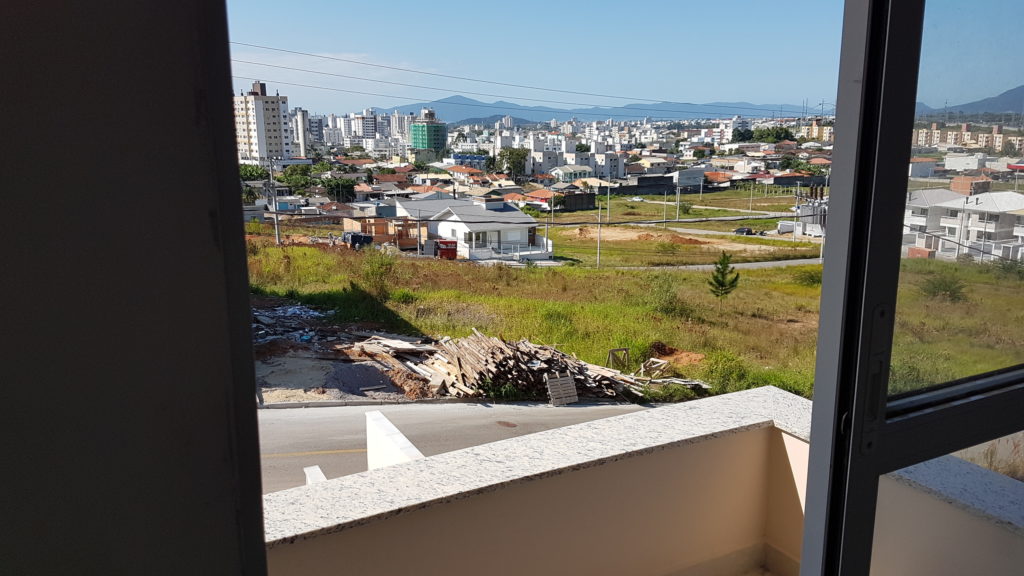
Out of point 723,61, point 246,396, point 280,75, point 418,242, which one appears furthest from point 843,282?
point 723,61

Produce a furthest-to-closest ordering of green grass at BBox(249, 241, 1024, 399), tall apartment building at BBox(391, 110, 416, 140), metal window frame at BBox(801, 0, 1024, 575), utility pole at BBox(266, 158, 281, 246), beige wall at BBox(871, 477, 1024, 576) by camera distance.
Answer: tall apartment building at BBox(391, 110, 416, 140)
utility pole at BBox(266, 158, 281, 246)
green grass at BBox(249, 241, 1024, 399)
beige wall at BBox(871, 477, 1024, 576)
metal window frame at BBox(801, 0, 1024, 575)

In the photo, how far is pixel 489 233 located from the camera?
53.4 ft

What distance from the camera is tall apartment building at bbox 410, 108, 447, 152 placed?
97.9 ft

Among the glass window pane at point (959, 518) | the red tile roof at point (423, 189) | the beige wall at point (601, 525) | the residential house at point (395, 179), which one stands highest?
the glass window pane at point (959, 518)

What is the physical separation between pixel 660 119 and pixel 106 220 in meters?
45.4

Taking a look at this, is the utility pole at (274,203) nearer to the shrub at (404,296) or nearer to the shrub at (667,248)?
the shrub at (404,296)

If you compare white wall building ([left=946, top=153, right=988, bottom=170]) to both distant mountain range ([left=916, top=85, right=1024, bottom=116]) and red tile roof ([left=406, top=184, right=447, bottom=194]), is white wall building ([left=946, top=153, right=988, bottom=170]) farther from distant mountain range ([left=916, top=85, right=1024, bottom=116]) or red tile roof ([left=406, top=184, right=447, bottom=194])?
red tile roof ([left=406, top=184, right=447, bottom=194])

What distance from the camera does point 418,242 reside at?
1528 centimetres

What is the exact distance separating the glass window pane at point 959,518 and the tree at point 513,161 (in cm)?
2512

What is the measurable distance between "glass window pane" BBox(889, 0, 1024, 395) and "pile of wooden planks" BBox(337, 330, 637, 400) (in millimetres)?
5652

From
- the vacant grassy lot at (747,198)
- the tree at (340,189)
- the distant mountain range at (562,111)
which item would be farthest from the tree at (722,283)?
the distant mountain range at (562,111)

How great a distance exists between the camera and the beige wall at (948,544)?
2.73 feet

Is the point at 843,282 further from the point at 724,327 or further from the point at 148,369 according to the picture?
the point at 724,327

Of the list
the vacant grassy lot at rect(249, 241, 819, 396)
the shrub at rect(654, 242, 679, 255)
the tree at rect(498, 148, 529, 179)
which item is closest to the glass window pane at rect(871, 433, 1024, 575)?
the vacant grassy lot at rect(249, 241, 819, 396)
